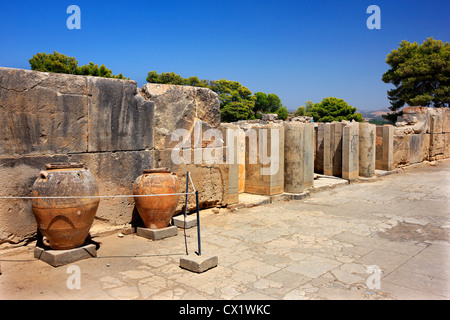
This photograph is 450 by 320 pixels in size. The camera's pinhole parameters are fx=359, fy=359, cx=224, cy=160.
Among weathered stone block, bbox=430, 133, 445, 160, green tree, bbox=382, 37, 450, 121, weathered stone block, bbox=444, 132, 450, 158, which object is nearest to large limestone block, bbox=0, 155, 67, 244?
weathered stone block, bbox=430, 133, 445, 160

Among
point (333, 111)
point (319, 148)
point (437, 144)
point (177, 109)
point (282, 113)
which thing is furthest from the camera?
point (282, 113)

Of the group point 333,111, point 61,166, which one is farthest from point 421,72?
point 61,166

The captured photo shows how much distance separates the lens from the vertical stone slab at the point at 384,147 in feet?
38.1

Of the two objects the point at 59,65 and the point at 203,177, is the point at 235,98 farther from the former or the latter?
the point at 203,177

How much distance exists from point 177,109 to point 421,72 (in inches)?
1114

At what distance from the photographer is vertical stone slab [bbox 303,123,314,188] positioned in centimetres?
817

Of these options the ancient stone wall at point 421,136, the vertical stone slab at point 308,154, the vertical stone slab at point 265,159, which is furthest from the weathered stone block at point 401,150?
the vertical stone slab at point 265,159

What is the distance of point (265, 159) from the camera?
7688 millimetres

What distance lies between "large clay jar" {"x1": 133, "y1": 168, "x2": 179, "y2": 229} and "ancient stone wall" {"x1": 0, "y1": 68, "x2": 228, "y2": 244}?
16.6 inches

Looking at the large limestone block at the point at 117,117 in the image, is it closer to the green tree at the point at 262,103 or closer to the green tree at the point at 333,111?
the green tree at the point at 333,111

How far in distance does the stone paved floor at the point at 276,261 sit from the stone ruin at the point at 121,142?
1.81 ft

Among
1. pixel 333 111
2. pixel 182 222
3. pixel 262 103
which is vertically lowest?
pixel 182 222

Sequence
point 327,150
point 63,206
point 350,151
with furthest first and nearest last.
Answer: point 327,150
point 350,151
point 63,206
